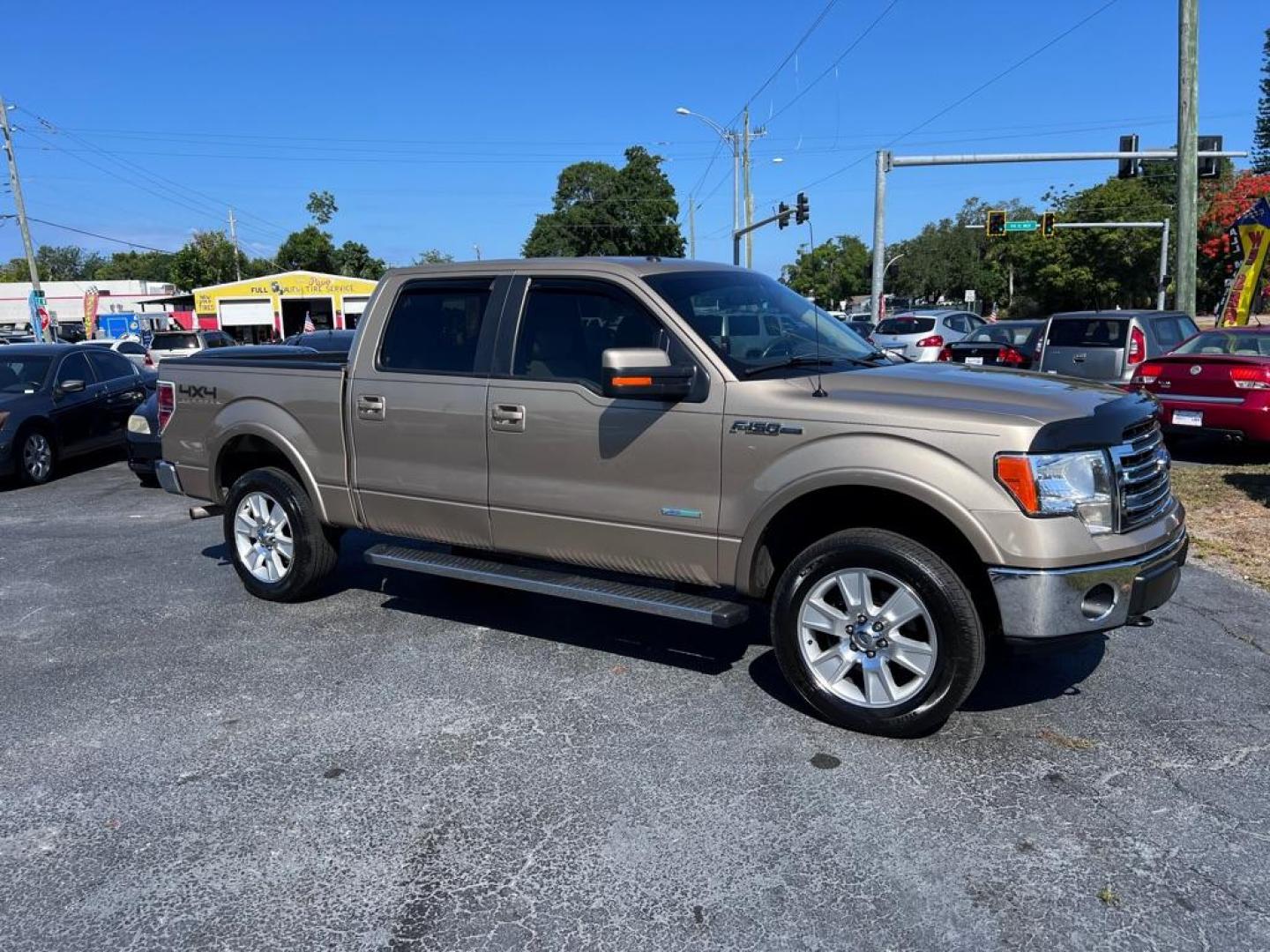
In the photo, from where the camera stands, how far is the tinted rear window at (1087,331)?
12945mm

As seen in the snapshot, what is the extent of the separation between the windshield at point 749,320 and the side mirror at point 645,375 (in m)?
0.27

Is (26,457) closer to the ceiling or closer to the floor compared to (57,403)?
closer to the floor

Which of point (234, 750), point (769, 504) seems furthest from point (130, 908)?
point (769, 504)

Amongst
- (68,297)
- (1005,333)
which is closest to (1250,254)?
(1005,333)

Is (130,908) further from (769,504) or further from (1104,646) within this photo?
(1104,646)

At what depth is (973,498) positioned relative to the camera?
370 cm

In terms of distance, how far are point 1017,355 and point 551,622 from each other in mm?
11351

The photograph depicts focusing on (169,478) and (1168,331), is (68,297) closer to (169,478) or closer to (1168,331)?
(169,478)

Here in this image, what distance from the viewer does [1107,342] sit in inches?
513

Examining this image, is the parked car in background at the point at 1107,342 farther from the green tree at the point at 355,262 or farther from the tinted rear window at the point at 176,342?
the green tree at the point at 355,262

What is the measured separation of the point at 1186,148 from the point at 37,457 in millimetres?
17481

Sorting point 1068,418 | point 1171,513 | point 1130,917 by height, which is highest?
point 1068,418

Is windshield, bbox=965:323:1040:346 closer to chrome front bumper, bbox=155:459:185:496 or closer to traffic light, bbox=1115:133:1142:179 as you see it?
traffic light, bbox=1115:133:1142:179

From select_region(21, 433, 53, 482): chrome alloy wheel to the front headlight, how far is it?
1126 cm
